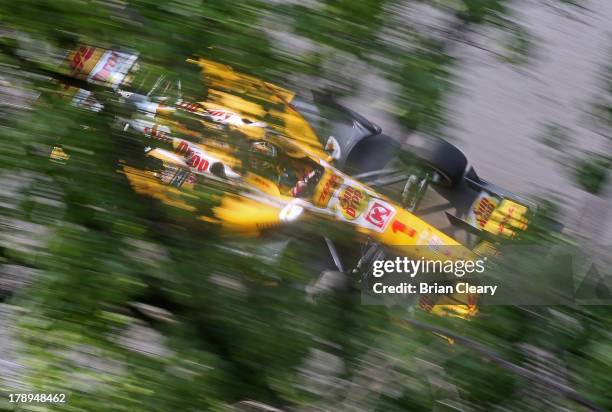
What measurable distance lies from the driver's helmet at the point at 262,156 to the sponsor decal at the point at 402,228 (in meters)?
0.24

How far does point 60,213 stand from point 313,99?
440 millimetres

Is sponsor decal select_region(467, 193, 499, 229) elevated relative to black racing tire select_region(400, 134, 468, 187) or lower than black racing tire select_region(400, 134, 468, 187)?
lower

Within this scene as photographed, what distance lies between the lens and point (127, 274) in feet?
4.03

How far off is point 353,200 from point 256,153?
0.18m

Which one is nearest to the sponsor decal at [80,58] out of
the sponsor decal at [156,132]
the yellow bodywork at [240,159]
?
the yellow bodywork at [240,159]

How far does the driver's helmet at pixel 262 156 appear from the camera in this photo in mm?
1211

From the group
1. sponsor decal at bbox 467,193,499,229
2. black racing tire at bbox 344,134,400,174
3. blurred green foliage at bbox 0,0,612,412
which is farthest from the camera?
sponsor decal at bbox 467,193,499,229

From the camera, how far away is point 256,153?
3.98ft

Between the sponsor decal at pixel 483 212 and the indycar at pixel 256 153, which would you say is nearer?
the indycar at pixel 256 153

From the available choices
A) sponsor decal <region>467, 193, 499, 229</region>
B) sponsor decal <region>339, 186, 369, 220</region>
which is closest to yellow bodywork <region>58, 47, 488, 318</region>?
sponsor decal <region>339, 186, 369, 220</region>

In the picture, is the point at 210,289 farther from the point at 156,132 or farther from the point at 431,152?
the point at 431,152

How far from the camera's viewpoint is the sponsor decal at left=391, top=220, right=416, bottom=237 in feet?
4.29

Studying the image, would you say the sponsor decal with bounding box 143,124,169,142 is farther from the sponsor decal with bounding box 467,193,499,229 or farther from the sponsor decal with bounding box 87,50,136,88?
the sponsor decal with bounding box 467,193,499,229

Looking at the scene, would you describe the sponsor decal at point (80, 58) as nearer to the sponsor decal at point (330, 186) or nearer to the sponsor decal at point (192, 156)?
the sponsor decal at point (192, 156)
